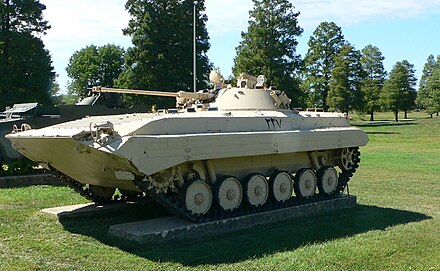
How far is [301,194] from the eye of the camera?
11.1 metres

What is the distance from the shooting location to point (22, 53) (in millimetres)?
27812

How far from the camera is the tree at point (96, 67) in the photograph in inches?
2341

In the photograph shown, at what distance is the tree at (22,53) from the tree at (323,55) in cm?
3009

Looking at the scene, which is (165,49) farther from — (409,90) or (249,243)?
(409,90)

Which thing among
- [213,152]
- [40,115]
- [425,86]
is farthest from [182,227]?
[425,86]

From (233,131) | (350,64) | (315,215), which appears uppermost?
(350,64)

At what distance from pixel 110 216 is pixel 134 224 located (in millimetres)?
1610

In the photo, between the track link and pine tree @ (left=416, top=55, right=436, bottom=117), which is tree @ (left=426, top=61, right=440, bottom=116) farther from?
the track link

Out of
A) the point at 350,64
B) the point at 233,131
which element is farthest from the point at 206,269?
the point at 350,64

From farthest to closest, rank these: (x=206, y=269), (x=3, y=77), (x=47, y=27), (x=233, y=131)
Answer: (x=47, y=27) → (x=3, y=77) → (x=233, y=131) → (x=206, y=269)

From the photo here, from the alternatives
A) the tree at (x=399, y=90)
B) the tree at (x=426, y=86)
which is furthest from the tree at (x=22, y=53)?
the tree at (x=426, y=86)

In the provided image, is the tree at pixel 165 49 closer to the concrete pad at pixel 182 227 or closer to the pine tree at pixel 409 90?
the concrete pad at pixel 182 227

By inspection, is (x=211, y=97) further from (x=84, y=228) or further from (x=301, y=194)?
(x=84, y=228)

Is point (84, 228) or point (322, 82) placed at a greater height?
point (322, 82)
